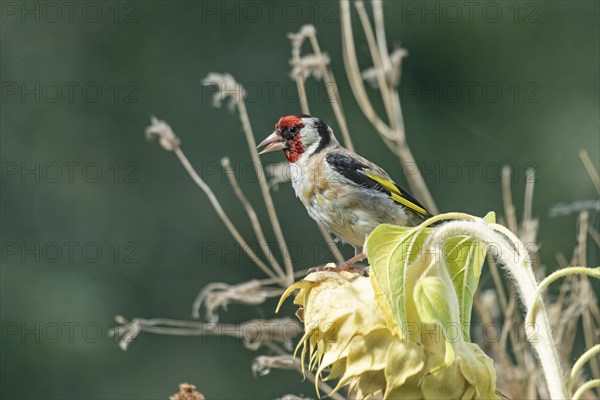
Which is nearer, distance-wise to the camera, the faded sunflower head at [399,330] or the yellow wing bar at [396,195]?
the faded sunflower head at [399,330]

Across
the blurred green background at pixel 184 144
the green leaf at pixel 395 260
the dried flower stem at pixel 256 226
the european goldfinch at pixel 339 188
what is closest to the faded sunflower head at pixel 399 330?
the green leaf at pixel 395 260

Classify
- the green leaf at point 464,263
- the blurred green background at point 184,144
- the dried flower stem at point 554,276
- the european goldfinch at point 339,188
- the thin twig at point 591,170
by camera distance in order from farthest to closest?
the blurred green background at point 184,144 < the european goldfinch at point 339,188 < the thin twig at point 591,170 < the green leaf at point 464,263 < the dried flower stem at point 554,276

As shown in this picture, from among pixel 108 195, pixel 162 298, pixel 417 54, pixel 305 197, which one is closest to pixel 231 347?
pixel 162 298

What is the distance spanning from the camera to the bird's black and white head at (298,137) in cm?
294

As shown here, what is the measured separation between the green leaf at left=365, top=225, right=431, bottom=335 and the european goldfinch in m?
1.54

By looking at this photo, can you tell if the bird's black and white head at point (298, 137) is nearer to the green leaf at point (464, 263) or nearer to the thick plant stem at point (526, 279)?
the green leaf at point (464, 263)

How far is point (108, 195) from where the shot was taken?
6535 millimetres

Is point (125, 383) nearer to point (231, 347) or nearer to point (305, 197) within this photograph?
point (231, 347)

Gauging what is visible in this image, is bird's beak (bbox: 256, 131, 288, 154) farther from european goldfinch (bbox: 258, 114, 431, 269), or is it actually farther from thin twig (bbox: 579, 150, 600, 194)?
thin twig (bbox: 579, 150, 600, 194)

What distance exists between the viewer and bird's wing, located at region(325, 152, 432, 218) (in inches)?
111

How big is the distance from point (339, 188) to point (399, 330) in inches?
67.8

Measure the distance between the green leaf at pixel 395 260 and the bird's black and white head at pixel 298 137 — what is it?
1.78 m

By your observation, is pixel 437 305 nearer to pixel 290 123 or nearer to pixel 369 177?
pixel 369 177

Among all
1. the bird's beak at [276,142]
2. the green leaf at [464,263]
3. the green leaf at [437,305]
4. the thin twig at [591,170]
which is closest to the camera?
the green leaf at [437,305]
